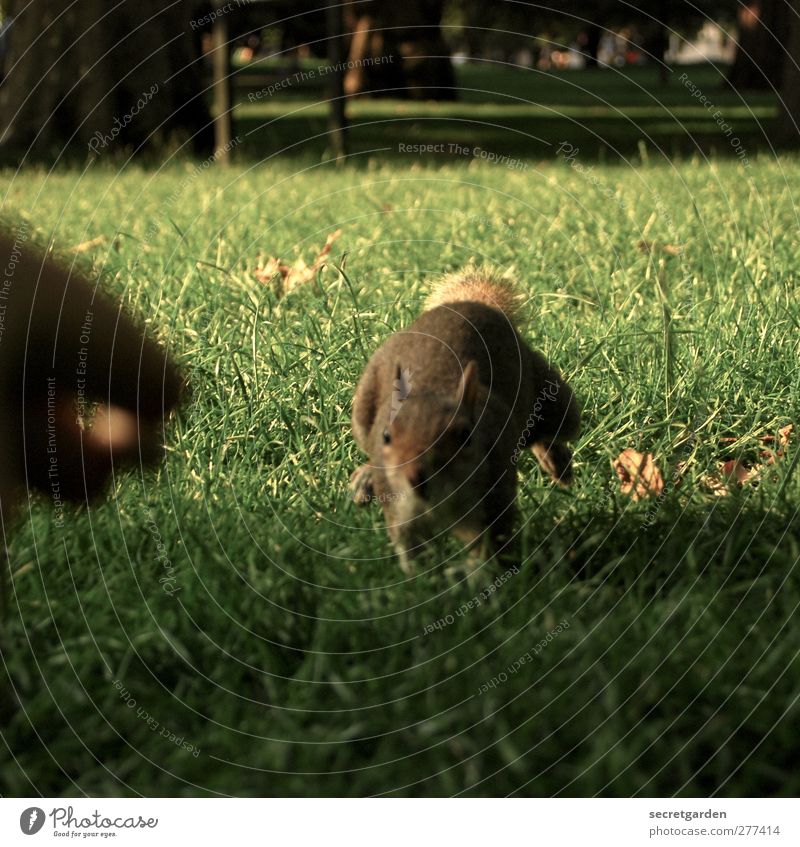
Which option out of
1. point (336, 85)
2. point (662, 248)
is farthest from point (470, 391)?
point (336, 85)

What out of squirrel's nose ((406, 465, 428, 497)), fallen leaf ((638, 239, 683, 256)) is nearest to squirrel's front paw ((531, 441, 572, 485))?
squirrel's nose ((406, 465, 428, 497))

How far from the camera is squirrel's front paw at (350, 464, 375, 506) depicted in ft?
10.1

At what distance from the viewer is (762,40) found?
22.3 m

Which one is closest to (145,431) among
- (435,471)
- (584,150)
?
(435,471)

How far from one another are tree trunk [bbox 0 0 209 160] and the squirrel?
825cm

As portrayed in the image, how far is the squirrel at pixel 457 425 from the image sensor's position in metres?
2.65

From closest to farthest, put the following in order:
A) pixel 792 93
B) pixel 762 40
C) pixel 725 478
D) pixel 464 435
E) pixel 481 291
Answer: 1. pixel 464 435
2. pixel 725 478
3. pixel 481 291
4. pixel 792 93
5. pixel 762 40

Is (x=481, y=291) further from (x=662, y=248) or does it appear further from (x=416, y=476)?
(x=662, y=248)

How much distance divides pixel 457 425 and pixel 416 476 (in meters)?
0.16

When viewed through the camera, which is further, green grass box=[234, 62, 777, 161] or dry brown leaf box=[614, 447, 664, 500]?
green grass box=[234, 62, 777, 161]

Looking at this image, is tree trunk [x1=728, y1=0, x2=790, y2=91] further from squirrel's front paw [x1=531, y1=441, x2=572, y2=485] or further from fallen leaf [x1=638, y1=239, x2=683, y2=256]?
squirrel's front paw [x1=531, y1=441, x2=572, y2=485]

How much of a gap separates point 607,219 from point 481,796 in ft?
17.2

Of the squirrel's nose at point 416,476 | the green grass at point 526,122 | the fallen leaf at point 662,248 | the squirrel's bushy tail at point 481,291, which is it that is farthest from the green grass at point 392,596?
the green grass at point 526,122

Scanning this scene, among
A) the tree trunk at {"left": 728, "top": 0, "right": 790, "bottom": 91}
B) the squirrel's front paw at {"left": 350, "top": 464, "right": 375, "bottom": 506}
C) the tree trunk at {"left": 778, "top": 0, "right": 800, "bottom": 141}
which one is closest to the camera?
the squirrel's front paw at {"left": 350, "top": 464, "right": 375, "bottom": 506}
